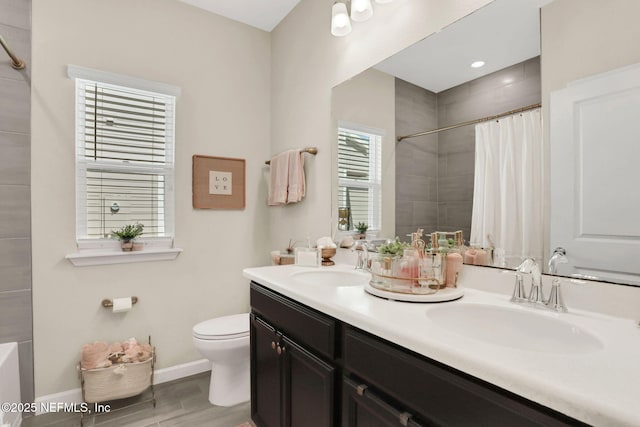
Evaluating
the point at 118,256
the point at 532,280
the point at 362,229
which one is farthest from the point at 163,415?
the point at 532,280

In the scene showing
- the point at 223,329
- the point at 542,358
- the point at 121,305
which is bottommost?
the point at 223,329

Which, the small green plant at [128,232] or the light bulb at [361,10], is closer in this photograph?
the light bulb at [361,10]

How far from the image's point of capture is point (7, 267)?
6.31ft

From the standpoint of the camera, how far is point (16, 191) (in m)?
1.95

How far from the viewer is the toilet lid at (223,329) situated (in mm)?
2021

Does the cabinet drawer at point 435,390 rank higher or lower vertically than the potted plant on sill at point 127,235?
lower

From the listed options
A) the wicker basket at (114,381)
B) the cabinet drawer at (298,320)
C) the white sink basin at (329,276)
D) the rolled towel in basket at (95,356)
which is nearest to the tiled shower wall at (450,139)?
the white sink basin at (329,276)

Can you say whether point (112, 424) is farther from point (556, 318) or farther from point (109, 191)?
point (556, 318)

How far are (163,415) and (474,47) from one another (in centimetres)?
262

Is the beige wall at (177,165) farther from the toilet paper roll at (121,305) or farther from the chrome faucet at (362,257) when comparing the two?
the chrome faucet at (362,257)

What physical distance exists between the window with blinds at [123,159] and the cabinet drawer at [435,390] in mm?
1951

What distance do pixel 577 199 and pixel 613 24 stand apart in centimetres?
54

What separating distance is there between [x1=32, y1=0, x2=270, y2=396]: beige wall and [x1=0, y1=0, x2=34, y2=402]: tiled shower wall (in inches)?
1.7

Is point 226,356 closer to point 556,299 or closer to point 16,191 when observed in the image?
point 16,191
